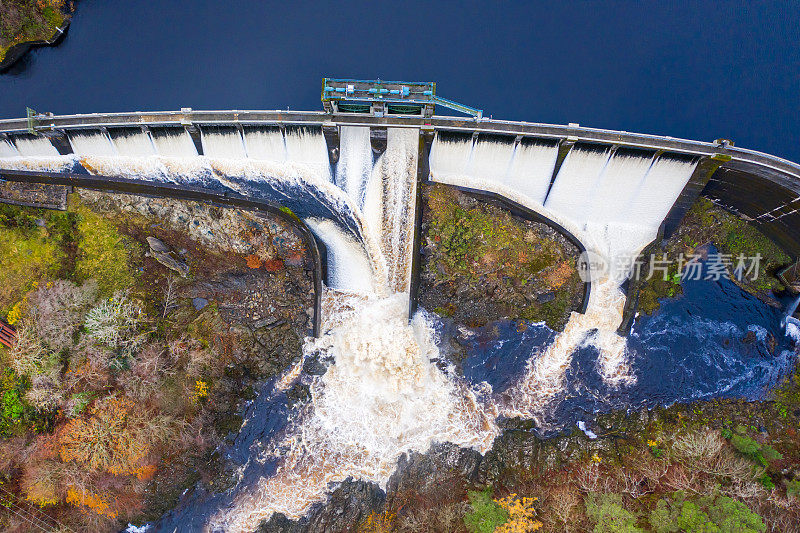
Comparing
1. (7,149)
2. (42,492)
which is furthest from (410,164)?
(42,492)

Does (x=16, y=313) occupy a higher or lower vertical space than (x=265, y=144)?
lower

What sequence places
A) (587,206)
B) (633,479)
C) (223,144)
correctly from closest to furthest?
(633,479) < (223,144) < (587,206)

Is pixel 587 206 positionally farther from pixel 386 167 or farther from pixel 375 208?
pixel 375 208

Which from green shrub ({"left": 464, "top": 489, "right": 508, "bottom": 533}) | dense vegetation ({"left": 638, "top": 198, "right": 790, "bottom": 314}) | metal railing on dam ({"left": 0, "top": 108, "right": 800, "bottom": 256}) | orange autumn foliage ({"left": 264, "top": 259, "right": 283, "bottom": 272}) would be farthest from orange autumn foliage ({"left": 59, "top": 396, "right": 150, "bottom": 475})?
dense vegetation ({"left": 638, "top": 198, "right": 790, "bottom": 314})

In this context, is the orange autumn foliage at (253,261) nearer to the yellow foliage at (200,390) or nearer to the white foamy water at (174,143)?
the white foamy water at (174,143)

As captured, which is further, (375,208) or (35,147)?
(375,208)

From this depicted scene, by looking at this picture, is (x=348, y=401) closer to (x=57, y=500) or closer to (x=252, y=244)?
(x=252, y=244)

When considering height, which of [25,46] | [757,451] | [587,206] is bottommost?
[757,451]
